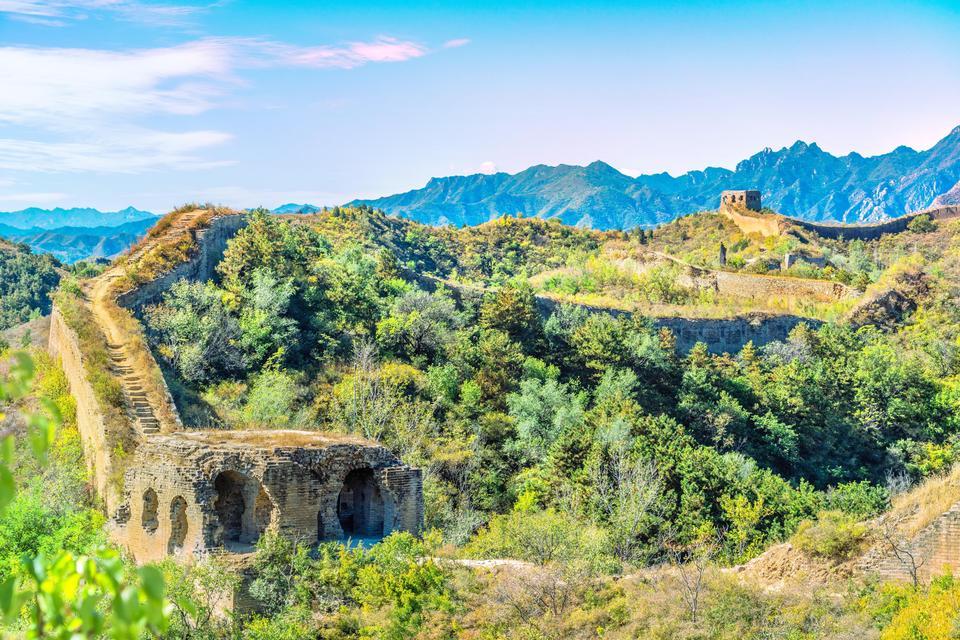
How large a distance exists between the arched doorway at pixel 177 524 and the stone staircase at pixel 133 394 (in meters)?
4.02

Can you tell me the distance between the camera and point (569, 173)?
176 metres

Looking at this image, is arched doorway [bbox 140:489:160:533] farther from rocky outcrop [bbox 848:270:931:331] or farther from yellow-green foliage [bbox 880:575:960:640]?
rocky outcrop [bbox 848:270:931:331]

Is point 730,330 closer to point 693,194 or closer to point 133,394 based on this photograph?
point 133,394

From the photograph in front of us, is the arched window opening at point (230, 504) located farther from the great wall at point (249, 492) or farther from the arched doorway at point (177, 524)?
the arched doorway at point (177, 524)

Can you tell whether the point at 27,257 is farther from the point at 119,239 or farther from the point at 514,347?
the point at 119,239

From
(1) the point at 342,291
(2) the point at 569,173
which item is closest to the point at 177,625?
(1) the point at 342,291

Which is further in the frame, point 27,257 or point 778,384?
point 27,257

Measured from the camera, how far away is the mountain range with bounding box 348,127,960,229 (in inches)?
6432

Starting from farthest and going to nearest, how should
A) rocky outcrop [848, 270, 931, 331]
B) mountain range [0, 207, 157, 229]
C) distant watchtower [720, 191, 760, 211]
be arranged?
mountain range [0, 207, 157, 229] → distant watchtower [720, 191, 760, 211] → rocky outcrop [848, 270, 931, 331]

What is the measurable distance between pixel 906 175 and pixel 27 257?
162 metres

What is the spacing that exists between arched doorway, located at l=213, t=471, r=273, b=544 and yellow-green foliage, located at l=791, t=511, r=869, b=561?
7.12m

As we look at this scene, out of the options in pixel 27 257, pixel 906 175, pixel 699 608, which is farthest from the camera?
pixel 906 175

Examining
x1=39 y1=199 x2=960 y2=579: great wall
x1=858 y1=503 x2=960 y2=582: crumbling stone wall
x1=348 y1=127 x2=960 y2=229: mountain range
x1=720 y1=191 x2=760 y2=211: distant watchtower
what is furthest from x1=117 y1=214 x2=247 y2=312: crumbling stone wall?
x1=348 y1=127 x2=960 y2=229: mountain range

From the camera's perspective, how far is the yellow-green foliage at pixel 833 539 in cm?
1265
